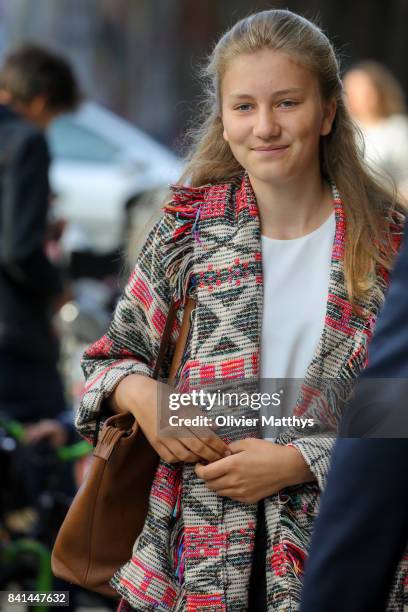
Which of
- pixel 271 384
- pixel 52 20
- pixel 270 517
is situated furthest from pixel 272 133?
pixel 52 20

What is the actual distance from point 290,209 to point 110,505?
69 cm

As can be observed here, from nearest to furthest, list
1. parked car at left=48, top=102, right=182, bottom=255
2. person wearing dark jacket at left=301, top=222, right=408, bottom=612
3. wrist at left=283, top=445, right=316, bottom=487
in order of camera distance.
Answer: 1. person wearing dark jacket at left=301, top=222, right=408, bottom=612
2. wrist at left=283, top=445, right=316, bottom=487
3. parked car at left=48, top=102, right=182, bottom=255

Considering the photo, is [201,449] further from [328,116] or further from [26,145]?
[26,145]

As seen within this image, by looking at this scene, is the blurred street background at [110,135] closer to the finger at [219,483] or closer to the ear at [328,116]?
the ear at [328,116]

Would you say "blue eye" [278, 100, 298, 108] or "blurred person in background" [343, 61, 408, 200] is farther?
"blurred person in background" [343, 61, 408, 200]

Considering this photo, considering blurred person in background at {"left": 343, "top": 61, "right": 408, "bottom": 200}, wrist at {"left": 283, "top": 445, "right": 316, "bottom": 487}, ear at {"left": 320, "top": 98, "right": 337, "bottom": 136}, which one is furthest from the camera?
blurred person in background at {"left": 343, "top": 61, "right": 408, "bottom": 200}

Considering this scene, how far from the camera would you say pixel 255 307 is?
2.24 m

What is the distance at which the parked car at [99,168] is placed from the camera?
10370 mm

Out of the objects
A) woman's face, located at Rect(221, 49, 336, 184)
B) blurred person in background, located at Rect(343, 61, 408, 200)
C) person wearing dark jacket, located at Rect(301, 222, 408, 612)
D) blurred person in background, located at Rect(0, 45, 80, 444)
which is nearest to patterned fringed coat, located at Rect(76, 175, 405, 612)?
woman's face, located at Rect(221, 49, 336, 184)

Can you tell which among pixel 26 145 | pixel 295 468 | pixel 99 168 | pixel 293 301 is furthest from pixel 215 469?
pixel 99 168

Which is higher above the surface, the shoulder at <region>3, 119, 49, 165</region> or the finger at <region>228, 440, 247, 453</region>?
the shoulder at <region>3, 119, 49, 165</region>

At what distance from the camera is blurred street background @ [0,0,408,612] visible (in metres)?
4.02
